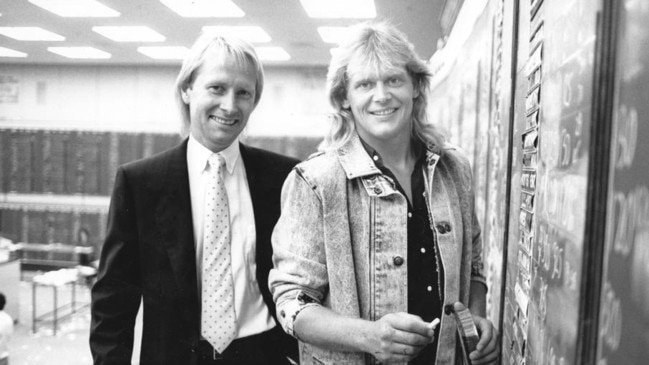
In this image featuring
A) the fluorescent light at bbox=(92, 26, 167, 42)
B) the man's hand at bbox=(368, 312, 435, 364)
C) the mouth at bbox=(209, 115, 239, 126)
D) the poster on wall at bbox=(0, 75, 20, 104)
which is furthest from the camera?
the poster on wall at bbox=(0, 75, 20, 104)

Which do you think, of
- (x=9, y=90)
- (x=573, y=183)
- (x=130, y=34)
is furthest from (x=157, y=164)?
(x=9, y=90)

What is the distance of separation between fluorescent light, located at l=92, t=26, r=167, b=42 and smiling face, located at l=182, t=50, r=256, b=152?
5171 millimetres

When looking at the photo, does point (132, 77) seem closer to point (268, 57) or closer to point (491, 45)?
point (268, 57)

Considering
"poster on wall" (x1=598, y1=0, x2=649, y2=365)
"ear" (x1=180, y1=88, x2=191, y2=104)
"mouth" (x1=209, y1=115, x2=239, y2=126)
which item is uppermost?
"ear" (x1=180, y1=88, x2=191, y2=104)

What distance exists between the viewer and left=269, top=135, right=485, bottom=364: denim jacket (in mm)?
1134

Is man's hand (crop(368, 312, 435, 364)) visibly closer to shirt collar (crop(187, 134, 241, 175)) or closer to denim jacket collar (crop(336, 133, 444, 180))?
denim jacket collar (crop(336, 133, 444, 180))

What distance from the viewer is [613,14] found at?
654 millimetres

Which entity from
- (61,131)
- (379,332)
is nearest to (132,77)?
(61,131)

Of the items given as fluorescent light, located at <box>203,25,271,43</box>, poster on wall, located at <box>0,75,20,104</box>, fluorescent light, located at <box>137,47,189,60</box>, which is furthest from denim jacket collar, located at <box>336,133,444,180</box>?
poster on wall, located at <box>0,75,20,104</box>

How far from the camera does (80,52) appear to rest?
820 centimetres

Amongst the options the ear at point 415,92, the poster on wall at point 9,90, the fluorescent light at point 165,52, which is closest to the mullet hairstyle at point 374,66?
the ear at point 415,92

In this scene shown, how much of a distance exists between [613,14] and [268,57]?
7.94 m

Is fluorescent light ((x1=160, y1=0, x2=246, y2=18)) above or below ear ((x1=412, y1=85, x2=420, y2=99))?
above

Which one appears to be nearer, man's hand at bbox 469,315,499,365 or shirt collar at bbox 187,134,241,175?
man's hand at bbox 469,315,499,365
